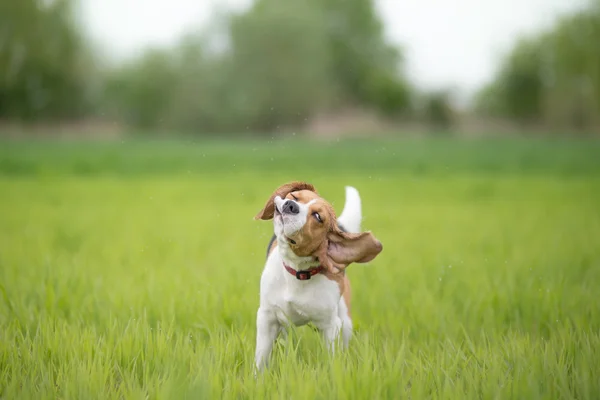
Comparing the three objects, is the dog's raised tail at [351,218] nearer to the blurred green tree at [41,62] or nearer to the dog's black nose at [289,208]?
the dog's black nose at [289,208]

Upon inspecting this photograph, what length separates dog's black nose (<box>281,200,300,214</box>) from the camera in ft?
8.91

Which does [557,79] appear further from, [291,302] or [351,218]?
[291,302]

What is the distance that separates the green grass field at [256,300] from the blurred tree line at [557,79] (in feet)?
77.5

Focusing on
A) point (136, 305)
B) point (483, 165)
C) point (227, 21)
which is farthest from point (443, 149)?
point (227, 21)

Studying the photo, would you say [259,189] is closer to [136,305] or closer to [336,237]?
[136,305]

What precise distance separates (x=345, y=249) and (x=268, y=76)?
43417mm

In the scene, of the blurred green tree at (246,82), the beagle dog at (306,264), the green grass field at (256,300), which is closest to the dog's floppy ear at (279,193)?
the beagle dog at (306,264)

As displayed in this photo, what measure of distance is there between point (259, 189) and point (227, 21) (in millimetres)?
38256

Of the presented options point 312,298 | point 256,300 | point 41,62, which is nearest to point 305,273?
point 312,298

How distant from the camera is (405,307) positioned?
14.8 ft

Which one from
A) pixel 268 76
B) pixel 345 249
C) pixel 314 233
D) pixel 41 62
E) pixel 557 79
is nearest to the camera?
pixel 314 233

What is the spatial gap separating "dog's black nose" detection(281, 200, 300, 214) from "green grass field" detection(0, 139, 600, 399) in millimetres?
834

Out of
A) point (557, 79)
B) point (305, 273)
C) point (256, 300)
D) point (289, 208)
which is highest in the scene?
point (557, 79)

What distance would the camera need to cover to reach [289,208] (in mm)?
2719
